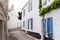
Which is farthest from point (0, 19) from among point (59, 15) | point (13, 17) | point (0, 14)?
point (13, 17)

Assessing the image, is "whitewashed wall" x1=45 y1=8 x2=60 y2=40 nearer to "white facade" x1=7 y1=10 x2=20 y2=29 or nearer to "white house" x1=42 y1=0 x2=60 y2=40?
"white house" x1=42 y1=0 x2=60 y2=40

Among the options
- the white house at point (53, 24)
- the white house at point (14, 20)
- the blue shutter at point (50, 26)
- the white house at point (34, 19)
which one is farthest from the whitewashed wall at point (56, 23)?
the white house at point (14, 20)

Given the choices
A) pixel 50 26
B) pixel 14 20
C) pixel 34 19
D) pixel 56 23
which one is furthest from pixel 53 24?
pixel 14 20

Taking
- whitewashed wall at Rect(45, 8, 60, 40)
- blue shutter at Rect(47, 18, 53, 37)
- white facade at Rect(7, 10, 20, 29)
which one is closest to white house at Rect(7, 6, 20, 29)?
white facade at Rect(7, 10, 20, 29)

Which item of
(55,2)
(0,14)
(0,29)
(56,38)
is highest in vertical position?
(55,2)

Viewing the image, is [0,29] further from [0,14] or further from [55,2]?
[55,2]

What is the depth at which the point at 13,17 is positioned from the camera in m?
47.0

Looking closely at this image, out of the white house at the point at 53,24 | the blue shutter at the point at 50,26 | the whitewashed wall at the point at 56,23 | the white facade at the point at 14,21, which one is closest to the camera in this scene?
the whitewashed wall at the point at 56,23

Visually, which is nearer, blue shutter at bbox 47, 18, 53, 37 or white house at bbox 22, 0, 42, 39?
blue shutter at bbox 47, 18, 53, 37

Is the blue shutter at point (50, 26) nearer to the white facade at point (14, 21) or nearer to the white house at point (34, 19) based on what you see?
the white house at point (34, 19)

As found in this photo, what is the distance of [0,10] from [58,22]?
5.04m

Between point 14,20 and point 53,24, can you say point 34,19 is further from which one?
point 14,20

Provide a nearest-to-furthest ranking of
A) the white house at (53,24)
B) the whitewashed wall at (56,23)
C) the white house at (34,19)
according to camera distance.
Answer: the whitewashed wall at (56,23)
the white house at (53,24)
the white house at (34,19)

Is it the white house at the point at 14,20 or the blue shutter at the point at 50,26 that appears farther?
the white house at the point at 14,20
